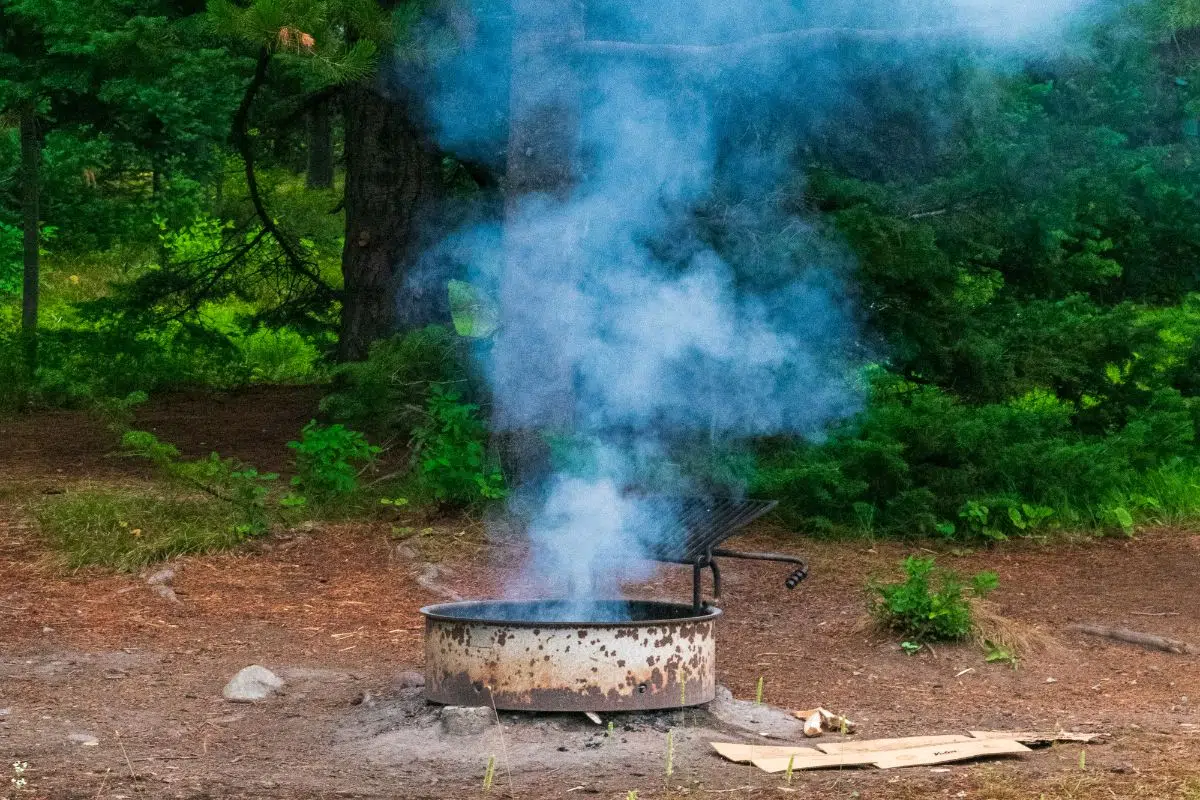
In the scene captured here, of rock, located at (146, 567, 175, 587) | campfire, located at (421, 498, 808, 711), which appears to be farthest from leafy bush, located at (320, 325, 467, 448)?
campfire, located at (421, 498, 808, 711)

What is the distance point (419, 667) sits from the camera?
18.4ft

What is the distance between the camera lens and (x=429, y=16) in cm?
775

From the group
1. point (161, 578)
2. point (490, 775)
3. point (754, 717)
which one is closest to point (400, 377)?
point (161, 578)

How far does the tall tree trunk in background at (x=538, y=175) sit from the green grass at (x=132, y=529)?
64.0 inches

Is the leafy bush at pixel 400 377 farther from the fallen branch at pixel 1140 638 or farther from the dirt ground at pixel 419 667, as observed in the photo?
the fallen branch at pixel 1140 638

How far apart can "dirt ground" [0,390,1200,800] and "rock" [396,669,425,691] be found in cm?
7

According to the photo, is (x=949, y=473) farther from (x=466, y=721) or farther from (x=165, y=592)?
(x=466, y=721)

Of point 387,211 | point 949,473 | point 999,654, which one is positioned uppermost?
point 387,211

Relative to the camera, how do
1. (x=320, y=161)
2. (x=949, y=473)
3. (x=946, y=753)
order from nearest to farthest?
(x=946, y=753) < (x=949, y=473) < (x=320, y=161)

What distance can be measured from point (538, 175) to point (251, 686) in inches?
116

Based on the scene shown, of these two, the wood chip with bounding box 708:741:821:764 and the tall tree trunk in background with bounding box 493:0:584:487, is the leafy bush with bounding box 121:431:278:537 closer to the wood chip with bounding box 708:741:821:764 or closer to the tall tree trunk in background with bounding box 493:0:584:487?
the tall tree trunk in background with bounding box 493:0:584:487

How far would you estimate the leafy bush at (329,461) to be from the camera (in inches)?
312

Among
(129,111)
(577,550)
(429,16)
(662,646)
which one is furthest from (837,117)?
(129,111)

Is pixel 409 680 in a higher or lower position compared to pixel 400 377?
lower
